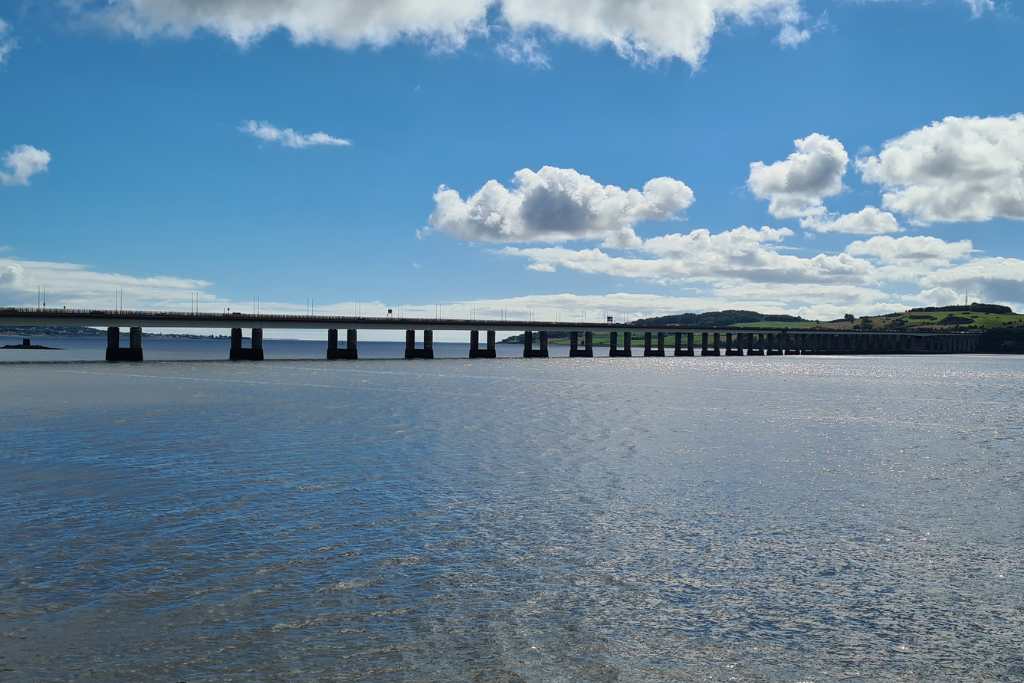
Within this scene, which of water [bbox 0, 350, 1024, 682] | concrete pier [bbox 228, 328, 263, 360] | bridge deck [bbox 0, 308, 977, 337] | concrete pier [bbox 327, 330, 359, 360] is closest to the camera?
water [bbox 0, 350, 1024, 682]

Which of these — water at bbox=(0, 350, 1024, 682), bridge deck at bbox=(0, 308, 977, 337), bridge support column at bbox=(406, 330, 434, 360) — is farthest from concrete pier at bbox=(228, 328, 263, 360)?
water at bbox=(0, 350, 1024, 682)

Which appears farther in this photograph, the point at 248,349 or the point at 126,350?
the point at 248,349

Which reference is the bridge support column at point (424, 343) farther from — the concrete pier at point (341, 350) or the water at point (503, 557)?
the water at point (503, 557)

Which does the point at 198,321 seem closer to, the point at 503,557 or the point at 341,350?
the point at 341,350

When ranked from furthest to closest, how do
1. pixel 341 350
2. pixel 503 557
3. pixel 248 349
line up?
→ pixel 341 350 < pixel 248 349 < pixel 503 557

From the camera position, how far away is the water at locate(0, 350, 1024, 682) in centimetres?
1311

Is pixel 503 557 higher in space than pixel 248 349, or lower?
lower

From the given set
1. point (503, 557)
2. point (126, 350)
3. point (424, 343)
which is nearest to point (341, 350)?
point (424, 343)

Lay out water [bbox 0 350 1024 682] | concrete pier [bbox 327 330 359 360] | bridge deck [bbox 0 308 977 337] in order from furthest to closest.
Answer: concrete pier [bbox 327 330 359 360]
bridge deck [bbox 0 308 977 337]
water [bbox 0 350 1024 682]

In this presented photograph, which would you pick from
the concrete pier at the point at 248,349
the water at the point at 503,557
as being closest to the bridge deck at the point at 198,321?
the concrete pier at the point at 248,349

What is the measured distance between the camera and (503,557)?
19.2 m

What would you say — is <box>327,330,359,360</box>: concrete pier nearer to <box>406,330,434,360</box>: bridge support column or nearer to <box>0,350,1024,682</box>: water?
<box>406,330,434,360</box>: bridge support column

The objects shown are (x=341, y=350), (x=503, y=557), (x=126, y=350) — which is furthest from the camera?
(x=341, y=350)

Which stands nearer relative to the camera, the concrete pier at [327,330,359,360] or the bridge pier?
the bridge pier
